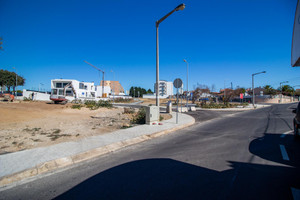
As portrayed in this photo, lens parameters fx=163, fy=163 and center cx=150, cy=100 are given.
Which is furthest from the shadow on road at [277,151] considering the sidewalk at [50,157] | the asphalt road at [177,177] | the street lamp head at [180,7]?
the street lamp head at [180,7]

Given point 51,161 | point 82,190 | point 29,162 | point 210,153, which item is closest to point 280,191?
point 210,153

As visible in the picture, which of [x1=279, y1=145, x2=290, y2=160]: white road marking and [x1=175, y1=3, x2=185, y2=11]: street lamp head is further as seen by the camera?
[x1=175, y1=3, x2=185, y2=11]: street lamp head

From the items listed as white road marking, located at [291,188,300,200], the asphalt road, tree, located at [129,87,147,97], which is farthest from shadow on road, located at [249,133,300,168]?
tree, located at [129,87,147,97]

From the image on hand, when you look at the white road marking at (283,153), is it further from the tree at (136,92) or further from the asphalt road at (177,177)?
the tree at (136,92)

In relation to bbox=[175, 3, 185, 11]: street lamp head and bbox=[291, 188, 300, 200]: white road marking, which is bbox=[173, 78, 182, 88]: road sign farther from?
bbox=[291, 188, 300, 200]: white road marking

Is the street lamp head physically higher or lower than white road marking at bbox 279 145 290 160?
higher

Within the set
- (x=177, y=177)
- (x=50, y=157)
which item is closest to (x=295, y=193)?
(x=177, y=177)

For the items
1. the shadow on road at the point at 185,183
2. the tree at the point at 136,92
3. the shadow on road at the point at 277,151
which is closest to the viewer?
the shadow on road at the point at 185,183

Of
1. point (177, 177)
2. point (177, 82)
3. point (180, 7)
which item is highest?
point (180, 7)

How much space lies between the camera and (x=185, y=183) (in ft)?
10.2

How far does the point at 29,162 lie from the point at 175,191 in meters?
3.62

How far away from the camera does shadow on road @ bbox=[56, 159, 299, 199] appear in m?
2.76

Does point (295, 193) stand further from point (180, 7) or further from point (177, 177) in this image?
point (180, 7)

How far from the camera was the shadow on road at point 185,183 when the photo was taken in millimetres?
2762
